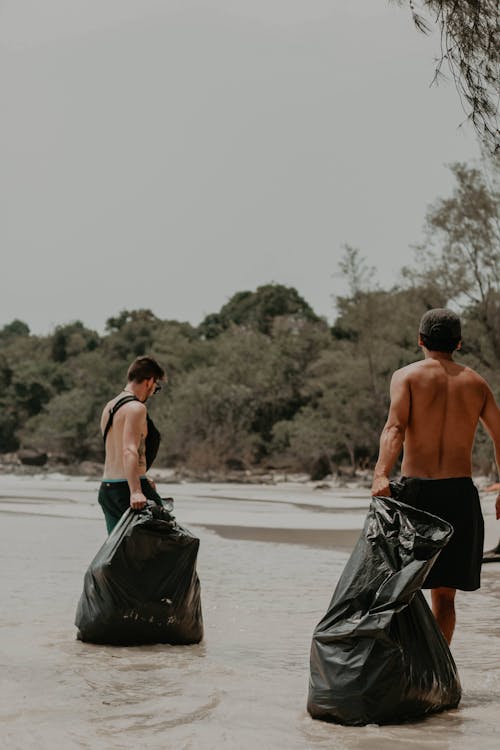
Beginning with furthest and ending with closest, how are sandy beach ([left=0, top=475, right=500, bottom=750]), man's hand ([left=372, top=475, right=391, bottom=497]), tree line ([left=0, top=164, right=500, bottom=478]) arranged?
1. tree line ([left=0, top=164, right=500, bottom=478])
2. man's hand ([left=372, top=475, right=391, bottom=497])
3. sandy beach ([left=0, top=475, right=500, bottom=750])

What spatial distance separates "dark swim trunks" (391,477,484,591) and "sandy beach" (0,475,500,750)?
518 mm

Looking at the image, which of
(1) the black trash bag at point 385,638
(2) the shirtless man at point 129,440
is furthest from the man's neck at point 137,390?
(1) the black trash bag at point 385,638

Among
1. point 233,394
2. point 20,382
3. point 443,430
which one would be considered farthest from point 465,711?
point 20,382

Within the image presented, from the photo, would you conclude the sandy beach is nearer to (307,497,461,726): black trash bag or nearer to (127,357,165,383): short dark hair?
(307,497,461,726): black trash bag

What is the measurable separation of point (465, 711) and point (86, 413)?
167 ft

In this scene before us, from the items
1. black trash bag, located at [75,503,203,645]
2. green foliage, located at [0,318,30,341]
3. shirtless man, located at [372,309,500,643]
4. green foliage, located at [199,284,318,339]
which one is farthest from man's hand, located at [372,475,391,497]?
green foliage, located at [0,318,30,341]

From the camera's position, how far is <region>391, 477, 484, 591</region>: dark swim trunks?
173 inches

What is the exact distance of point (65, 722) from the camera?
4.08m

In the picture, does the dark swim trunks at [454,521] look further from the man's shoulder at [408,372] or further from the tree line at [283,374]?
the tree line at [283,374]

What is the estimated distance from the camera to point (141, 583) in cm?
553

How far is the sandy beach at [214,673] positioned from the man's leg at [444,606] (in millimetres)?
318

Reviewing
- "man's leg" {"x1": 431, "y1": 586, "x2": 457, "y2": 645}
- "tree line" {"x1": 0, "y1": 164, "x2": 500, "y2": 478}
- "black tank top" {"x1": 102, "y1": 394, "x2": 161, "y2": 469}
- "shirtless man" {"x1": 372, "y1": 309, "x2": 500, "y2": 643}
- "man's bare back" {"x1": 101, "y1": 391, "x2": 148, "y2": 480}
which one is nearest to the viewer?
"shirtless man" {"x1": 372, "y1": 309, "x2": 500, "y2": 643}

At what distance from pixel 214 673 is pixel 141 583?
71cm

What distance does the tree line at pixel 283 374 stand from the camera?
105 ft
